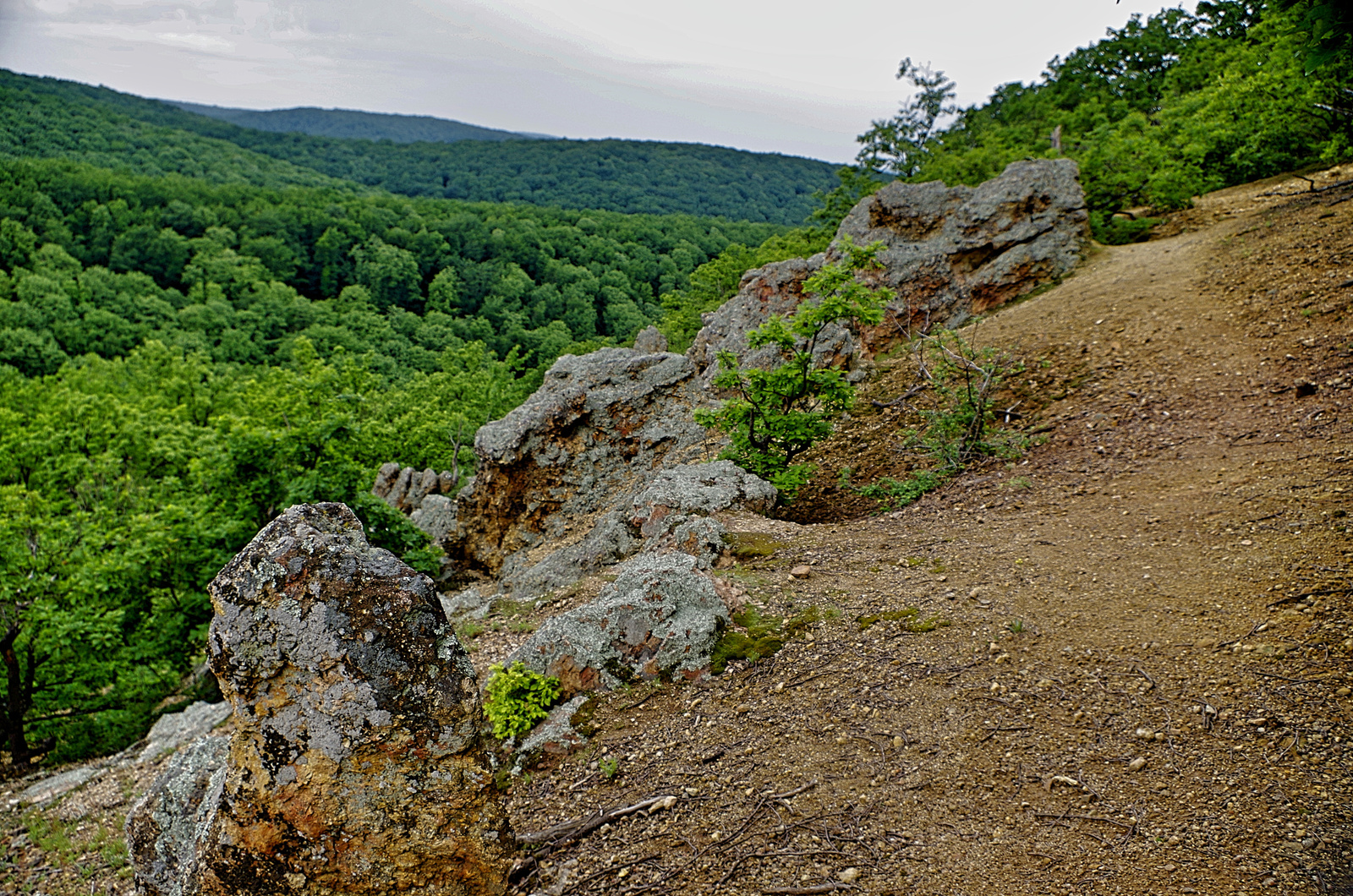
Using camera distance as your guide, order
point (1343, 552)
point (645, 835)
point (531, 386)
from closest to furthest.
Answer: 1. point (645, 835)
2. point (1343, 552)
3. point (531, 386)

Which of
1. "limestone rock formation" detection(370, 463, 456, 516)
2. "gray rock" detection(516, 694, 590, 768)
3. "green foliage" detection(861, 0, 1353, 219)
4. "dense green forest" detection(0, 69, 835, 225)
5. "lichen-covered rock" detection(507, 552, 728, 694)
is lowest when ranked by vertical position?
"limestone rock formation" detection(370, 463, 456, 516)

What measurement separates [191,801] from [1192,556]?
7764 mm

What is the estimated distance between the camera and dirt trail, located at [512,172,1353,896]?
3805mm

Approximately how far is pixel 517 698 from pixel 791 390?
556cm

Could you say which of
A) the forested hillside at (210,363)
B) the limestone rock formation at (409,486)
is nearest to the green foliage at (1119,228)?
the forested hillside at (210,363)

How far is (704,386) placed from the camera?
14008 millimetres

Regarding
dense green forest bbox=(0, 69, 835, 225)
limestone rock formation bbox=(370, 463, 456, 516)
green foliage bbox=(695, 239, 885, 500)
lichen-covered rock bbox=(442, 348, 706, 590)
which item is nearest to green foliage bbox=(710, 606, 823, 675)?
green foliage bbox=(695, 239, 885, 500)

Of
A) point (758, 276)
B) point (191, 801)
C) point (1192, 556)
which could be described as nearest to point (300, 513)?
point (191, 801)

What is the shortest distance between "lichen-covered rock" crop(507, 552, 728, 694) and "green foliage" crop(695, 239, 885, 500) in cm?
362

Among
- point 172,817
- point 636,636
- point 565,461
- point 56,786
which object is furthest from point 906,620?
point 56,786

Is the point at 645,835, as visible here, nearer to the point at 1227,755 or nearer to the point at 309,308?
the point at 1227,755

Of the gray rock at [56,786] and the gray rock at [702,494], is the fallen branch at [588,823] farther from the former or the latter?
the gray rock at [56,786]

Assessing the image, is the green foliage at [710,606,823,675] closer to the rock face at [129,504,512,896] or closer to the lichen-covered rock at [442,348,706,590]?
the rock face at [129,504,512,896]

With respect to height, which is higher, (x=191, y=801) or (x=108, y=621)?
(x=191, y=801)
